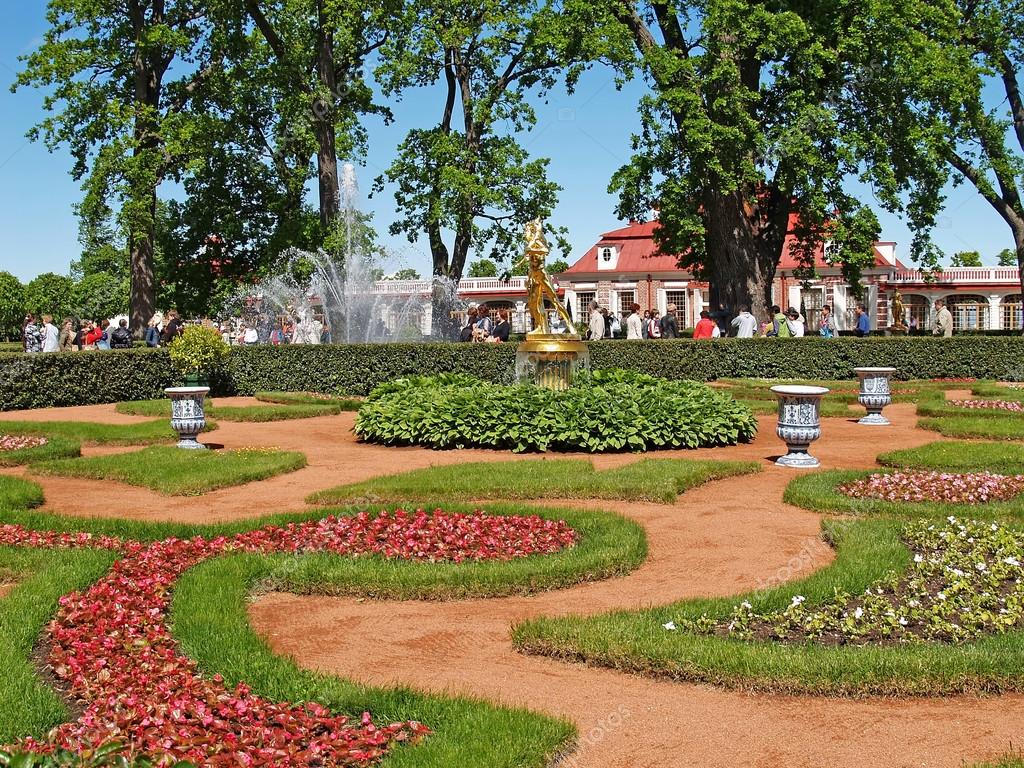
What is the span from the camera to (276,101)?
2678 cm

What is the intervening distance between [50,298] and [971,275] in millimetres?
49922

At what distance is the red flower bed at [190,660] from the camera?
3.63m

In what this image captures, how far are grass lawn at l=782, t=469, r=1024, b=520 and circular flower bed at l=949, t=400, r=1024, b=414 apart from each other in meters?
6.43

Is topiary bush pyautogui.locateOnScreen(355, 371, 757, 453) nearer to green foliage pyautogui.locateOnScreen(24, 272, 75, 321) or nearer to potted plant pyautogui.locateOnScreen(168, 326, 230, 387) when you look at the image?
potted plant pyautogui.locateOnScreen(168, 326, 230, 387)

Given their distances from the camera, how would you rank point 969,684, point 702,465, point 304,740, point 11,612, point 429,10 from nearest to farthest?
point 304,740, point 969,684, point 11,612, point 702,465, point 429,10

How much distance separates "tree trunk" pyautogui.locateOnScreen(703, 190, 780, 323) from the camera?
23891 millimetres

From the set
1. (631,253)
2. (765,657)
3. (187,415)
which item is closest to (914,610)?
(765,657)

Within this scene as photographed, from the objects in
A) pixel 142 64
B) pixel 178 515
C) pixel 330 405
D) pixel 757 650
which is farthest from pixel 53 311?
pixel 757 650

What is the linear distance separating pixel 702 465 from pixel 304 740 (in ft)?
21.5

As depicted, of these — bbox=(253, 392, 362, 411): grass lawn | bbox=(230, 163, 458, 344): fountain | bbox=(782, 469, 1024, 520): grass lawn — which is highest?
bbox=(230, 163, 458, 344): fountain

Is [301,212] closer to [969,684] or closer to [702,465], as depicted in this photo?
[702,465]

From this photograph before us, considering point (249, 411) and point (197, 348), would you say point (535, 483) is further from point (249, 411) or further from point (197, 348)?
point (197, 348)

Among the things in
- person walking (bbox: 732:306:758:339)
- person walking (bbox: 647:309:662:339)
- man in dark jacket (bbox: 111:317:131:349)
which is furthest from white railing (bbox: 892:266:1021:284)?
man in dark jacket (bbox: 111:317:131:349)

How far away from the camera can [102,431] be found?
1280cm
